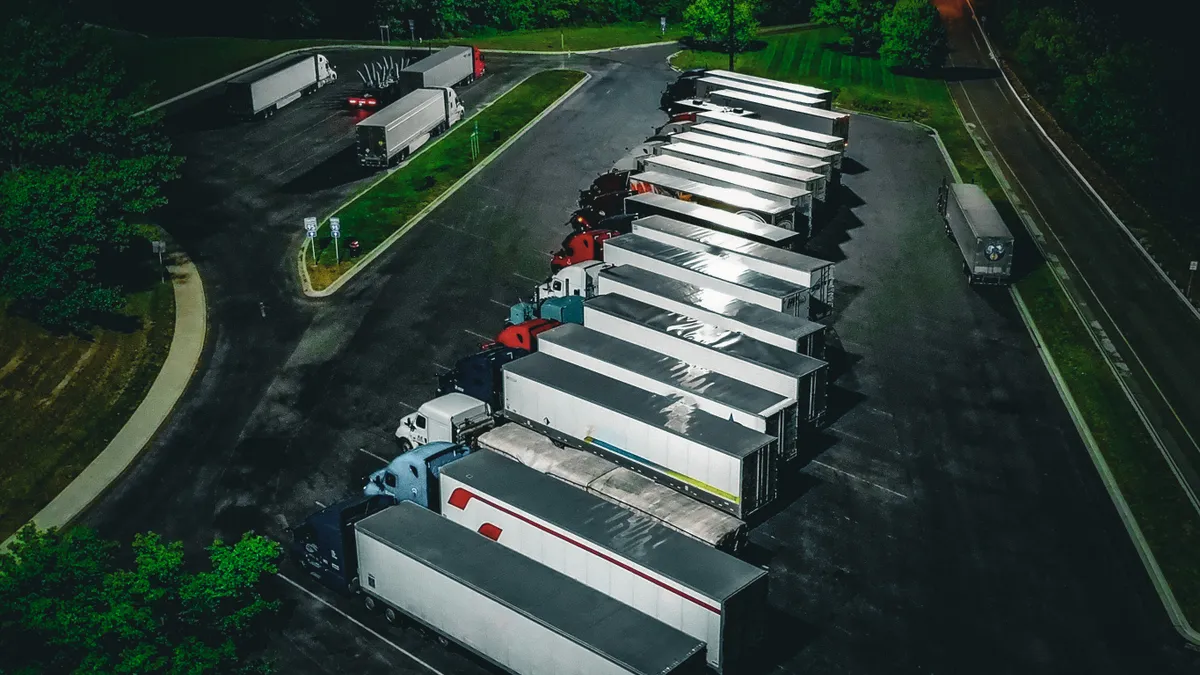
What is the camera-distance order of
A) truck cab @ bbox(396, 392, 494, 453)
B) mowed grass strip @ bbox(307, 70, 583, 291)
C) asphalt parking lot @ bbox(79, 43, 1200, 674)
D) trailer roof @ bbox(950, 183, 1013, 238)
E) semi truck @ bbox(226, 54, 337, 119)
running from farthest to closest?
semi truck @ bbox(226, 54, 337, 119)
mowed grass strip @ bbox(307, 70, 583, 291)
trailer roof @ bbox(950, 183, 1013, 238)
truck cab @ bbox(396, 392, 494, 453)
asphalt parking lot @ bbox(79, 43, 1200, 674)

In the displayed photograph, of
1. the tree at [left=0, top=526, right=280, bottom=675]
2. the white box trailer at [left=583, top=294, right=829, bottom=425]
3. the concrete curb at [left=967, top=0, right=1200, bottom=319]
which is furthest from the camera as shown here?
the concrete curb at [left=967, top=0, right=1200, bottom=319]

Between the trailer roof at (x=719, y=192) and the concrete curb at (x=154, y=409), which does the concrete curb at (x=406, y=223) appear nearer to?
the concrete curb at (x=154, y=409)

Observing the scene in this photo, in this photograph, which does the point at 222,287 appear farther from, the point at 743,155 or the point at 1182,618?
the point at 1182,618

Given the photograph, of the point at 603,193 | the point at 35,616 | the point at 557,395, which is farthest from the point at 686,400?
the point at 603,193

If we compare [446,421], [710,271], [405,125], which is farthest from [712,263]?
[405,125]

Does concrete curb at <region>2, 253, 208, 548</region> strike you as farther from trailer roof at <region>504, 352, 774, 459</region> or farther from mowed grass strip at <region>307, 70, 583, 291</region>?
trailer roof at <region>504, 352, 774, 459</region>

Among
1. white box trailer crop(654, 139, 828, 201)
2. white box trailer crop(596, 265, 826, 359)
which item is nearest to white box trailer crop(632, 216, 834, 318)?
white box trailer crop(596, 265, 826, 359)

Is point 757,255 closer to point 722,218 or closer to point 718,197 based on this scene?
point 722,218
